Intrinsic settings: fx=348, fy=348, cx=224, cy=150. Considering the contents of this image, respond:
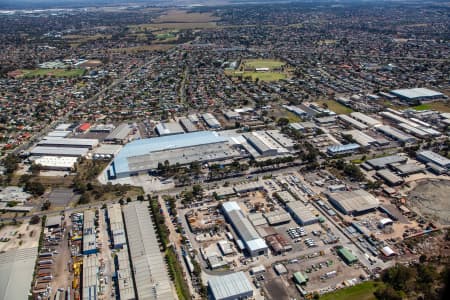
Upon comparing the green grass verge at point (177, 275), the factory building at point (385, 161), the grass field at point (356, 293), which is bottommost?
the grass field at point (356, 293)

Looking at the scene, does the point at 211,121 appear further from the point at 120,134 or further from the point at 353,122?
the point at 353,122

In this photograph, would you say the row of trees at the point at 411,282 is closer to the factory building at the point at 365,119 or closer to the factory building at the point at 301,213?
the factory building at the point at 301,213

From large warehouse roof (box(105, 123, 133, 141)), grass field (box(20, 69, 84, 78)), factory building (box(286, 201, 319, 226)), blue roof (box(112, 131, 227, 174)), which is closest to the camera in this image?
factory building (box(286, 201, 319, 226))

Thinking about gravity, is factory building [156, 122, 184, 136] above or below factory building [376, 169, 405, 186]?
above

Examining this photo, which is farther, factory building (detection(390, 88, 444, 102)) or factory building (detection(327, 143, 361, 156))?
factory building (detection(390, 88, 444, 102))

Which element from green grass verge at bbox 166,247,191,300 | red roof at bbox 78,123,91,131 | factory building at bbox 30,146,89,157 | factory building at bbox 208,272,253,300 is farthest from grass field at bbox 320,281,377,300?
red roof at bbox 78,123,91,131

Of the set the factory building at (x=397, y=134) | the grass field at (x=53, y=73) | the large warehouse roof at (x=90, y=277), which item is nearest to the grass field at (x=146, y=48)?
the grass field at (x=53, y=73)

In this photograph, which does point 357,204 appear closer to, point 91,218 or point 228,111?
point 91,218

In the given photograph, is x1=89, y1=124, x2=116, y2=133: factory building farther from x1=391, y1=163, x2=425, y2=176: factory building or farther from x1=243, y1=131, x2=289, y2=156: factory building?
x1=391, y1=163, x2=425, y2=176: factory building
